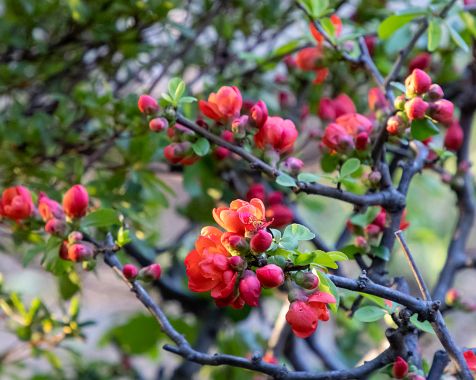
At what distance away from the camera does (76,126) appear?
1.16 m

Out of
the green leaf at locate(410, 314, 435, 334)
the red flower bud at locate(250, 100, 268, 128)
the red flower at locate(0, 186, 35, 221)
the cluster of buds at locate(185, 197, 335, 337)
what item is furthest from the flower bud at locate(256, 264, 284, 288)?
the red flower at locate(0, 186, 35, 221)

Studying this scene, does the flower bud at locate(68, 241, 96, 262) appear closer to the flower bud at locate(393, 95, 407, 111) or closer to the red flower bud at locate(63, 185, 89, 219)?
the red flower bud at locate(63, 185, 89, 219)

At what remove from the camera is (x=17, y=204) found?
724 millimetres

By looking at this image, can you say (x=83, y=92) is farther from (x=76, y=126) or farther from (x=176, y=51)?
(x=176, y=51)

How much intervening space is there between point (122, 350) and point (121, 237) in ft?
2.96


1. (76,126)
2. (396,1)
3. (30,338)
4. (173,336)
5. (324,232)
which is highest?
(396,1)

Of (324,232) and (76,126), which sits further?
(324,232)

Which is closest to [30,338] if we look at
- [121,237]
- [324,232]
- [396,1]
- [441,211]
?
[121,237]

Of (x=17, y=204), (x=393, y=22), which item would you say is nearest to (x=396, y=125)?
(x=393, y=22)

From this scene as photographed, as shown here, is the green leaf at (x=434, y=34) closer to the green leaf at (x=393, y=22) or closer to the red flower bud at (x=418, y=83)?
the green leaf at (x=393, y=22)

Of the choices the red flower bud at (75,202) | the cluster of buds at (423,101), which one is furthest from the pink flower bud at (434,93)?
the red flower bud at (75,202)

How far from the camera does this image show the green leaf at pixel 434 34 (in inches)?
30.9

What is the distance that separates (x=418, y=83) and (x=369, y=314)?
203 millimetres

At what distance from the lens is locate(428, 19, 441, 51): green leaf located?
0.78 m
